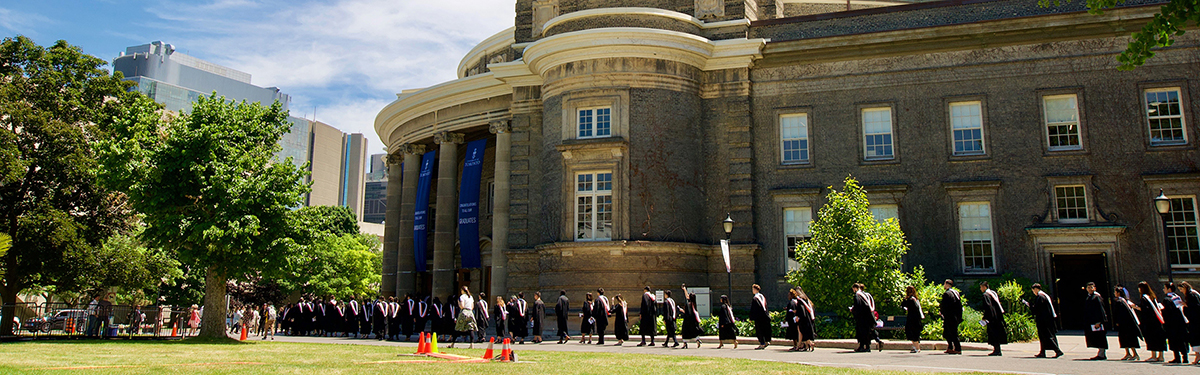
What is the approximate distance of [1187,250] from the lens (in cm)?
2391

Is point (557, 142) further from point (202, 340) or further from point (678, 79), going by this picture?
point (202, 340)

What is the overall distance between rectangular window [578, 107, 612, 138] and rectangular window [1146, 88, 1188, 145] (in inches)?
624

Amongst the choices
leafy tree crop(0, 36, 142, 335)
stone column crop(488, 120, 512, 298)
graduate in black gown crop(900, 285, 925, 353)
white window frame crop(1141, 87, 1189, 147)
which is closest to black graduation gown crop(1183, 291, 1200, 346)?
graduate in black gown crop(900, 285, 925, 353)

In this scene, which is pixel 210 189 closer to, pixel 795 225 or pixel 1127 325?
pixel 795 225

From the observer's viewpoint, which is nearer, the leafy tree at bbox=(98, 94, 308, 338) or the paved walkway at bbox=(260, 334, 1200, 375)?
the paved walkway at bbox=(260, 334, 1200, 375)

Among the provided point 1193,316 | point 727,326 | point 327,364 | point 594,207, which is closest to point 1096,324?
point 1193,316

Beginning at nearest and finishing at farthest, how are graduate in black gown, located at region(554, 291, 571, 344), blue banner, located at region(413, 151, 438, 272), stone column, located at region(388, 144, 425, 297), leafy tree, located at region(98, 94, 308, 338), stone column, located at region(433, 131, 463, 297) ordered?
leafy tree, located at region(98, 94, 308, 338)
graduate in black gown, located at region(554, 291, 571, 344)
stone column, located at region(433, 131, 463, 297)
blue banner, located at region(413, 151, 438, 272)
stone column, located at region(388, 144, 425, 297)

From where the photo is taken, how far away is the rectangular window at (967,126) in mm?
26125

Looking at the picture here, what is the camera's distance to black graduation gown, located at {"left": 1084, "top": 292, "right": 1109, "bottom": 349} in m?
15.5

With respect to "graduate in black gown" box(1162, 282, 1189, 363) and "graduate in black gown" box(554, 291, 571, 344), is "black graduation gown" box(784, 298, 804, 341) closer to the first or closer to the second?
"graduate in black gown" box(1162, 282, 1189, 363)

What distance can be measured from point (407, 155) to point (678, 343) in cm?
1908

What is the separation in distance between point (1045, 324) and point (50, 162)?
92.0 feet

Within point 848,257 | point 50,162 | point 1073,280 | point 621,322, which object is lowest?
point 621,322

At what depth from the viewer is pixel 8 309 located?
84.6ft
